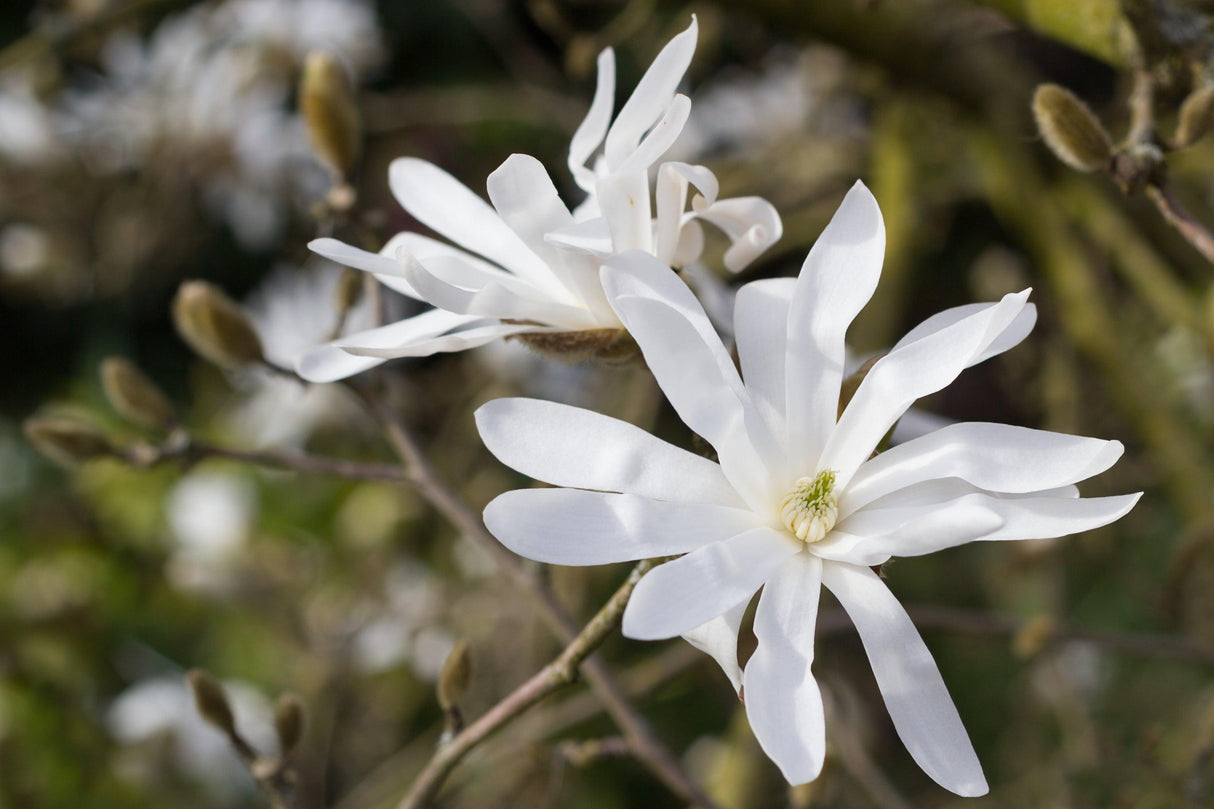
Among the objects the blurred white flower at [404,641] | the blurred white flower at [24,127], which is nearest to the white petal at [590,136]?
the blurred white flower at [404,641]

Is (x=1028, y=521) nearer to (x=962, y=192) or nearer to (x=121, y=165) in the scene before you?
(x=962, y=192)

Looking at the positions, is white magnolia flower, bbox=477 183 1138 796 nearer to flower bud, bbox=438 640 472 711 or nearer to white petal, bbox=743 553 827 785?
white petal, bbox=743 553 827 785

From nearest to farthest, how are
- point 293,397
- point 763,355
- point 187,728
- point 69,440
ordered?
point 763,355 → point 69,440 → point 187,728 → point 293,397

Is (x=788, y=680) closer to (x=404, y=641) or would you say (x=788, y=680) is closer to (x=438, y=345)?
(x=438, y=345)

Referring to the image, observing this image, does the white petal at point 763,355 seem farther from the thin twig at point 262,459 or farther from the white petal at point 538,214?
the thin twig at point 262,459

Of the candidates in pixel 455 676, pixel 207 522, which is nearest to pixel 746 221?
pixel 455 676

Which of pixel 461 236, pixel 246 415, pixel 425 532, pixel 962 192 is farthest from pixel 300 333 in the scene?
pixel 461 236

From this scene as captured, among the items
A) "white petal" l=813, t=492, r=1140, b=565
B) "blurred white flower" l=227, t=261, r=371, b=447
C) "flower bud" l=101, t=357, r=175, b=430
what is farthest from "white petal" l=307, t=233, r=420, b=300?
"blurred white flower" l=227, t=261, r=371, b=447
